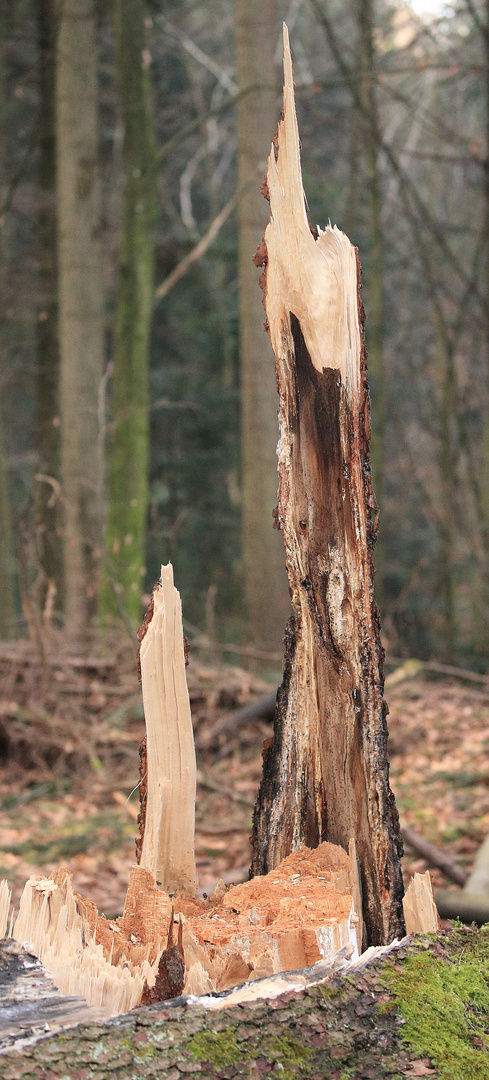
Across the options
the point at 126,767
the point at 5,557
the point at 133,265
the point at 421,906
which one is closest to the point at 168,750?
the point at 421,906

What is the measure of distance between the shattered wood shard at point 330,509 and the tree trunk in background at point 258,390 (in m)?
7.38

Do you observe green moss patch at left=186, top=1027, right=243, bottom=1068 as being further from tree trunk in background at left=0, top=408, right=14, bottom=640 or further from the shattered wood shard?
tree trunk in background at left=0, top=408, right=14, bottom=640

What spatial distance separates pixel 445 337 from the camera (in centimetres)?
1273

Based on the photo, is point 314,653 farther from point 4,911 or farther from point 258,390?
point 258,390

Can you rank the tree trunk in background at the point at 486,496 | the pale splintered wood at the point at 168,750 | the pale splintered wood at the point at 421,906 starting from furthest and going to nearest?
the tree trunk in background at the point at 486,496 < the pale splintered wood at the point at 168,750 < the pale splintered wood at the point at 421,906

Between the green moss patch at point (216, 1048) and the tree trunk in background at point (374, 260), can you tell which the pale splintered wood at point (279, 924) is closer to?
the green moss patch at point (216, 1048)

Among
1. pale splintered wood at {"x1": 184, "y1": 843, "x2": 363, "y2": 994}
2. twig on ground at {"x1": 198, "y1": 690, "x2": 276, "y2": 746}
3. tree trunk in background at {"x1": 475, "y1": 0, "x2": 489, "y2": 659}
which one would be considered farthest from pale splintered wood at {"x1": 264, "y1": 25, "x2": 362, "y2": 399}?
tree trunk in background at {"x1": 475, "y1": 0, "x2": 489, "y2": 659}

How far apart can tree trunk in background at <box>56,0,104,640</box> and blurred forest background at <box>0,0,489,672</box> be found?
1.0 inches

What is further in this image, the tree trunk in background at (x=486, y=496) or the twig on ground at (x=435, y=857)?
the tree trunk in background at (x=486, y=496)

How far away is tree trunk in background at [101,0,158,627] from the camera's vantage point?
9.83 m

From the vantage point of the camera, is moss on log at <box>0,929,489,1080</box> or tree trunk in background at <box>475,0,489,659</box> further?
tree trunk in background at <box>475,0,489,659</box>

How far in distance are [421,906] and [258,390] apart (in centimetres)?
817

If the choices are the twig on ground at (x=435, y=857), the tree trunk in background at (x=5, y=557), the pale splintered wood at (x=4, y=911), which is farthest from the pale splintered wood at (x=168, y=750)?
the tree trunk in background at (x=5, y=557)

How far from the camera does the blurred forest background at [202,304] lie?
10.0 m
